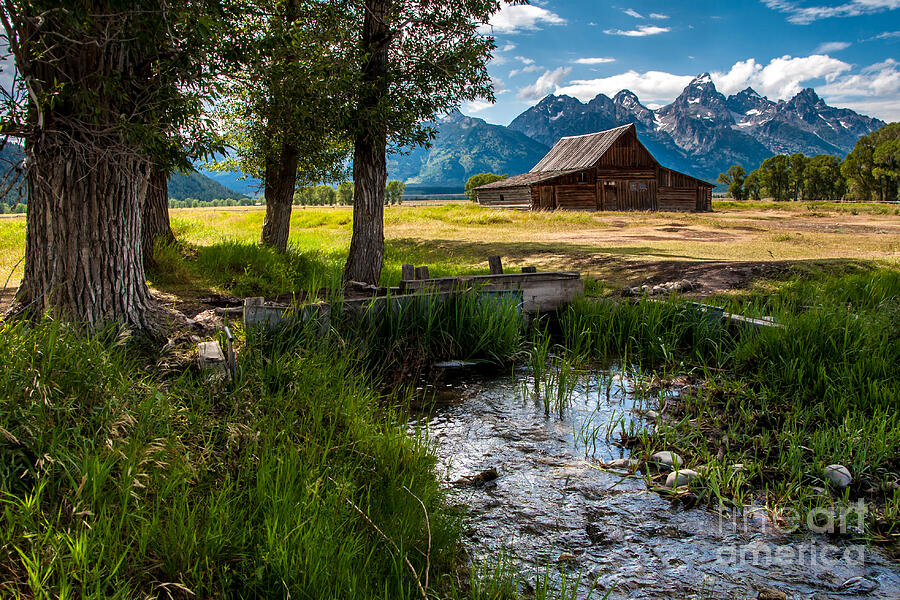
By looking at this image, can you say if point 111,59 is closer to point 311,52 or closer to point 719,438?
point 311,52

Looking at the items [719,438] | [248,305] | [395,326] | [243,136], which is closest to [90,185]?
[248,305]

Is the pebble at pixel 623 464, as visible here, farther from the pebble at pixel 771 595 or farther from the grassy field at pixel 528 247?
the grassy field at pixel 528 247

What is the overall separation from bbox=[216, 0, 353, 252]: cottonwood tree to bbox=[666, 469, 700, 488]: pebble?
6.27 m

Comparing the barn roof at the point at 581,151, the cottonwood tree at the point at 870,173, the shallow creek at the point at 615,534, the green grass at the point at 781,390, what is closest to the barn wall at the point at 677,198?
the barn roof at the point at 581,151

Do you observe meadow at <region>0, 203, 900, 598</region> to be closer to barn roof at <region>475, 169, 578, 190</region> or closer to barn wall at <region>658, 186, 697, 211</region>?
barn roof at <region>475, 169, 578, 190</region>

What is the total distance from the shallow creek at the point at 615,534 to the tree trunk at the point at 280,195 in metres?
10.5

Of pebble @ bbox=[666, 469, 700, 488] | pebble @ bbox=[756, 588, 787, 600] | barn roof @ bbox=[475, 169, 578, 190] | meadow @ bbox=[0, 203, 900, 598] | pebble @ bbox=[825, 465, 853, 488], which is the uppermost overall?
barn roof @ bbox=[475, 169, 578, 190]

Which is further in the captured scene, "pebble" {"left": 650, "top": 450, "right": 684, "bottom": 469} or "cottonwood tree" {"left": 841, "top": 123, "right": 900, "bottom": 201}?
"cottonwood tree" {"left": 841, "top": 123, "right": 900, "bottom": 201}

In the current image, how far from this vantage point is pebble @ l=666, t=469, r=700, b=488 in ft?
14.0

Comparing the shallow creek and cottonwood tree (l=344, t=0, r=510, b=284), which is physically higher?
cottonwood tree (l=344, t=0, r=510, b=284)

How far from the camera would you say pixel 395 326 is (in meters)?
7.65

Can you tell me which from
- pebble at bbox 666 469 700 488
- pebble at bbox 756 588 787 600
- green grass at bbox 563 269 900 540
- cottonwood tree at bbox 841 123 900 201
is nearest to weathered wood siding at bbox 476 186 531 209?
green grass at bbox 563 269 900 540

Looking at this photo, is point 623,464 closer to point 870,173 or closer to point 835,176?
point 870,173

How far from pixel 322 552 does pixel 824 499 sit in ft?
11.0
